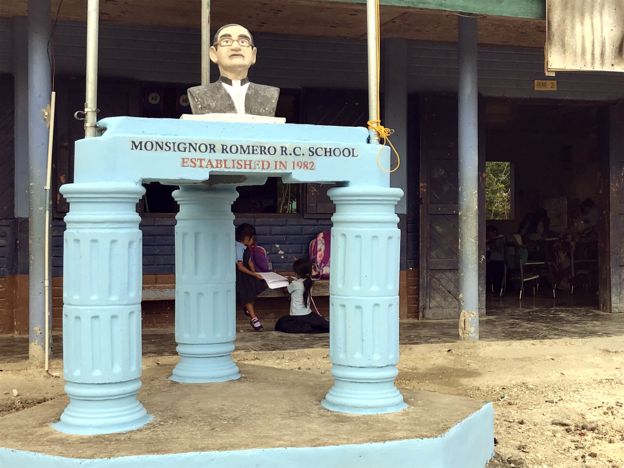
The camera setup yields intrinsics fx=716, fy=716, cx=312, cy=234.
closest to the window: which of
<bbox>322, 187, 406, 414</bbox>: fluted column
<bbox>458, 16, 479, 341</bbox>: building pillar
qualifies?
<bbox>458, 16, 479, 341</bbox>: building pillar

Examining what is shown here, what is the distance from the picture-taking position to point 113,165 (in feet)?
12.5

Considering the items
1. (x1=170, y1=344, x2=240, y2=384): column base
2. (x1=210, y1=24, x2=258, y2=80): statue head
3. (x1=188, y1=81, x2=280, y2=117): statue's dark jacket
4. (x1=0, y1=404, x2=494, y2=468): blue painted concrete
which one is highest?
(x1=210, y1=24, x2=258, y2=80): statue head

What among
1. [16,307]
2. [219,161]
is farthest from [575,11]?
[16,307]

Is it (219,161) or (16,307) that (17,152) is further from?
(219,161)

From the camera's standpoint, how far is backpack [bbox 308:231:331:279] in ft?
30.9

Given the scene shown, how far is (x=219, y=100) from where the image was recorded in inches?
169

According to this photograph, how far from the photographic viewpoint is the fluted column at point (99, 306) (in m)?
3.73

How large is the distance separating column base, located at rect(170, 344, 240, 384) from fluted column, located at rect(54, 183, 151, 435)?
1.29 m

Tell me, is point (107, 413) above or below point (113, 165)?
below

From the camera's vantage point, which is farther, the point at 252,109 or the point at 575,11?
the point at 575,11

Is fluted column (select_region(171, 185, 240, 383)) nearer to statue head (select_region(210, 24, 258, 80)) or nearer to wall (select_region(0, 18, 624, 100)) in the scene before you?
statue head (select_region(210, 24, 258, 80))

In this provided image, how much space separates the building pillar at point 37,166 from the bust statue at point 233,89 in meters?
3.26

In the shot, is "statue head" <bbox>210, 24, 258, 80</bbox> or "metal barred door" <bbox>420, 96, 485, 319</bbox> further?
"metal barred door" <bbox>420, 96, 485, 319</bbox>

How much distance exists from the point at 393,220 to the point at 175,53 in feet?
19.3
